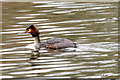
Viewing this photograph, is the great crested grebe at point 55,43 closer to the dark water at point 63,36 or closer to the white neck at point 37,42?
the white neck at point 37,42

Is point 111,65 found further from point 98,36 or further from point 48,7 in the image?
point 48,7

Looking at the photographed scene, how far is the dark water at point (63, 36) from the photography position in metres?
13.1

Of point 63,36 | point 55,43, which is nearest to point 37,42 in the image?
point 55,43

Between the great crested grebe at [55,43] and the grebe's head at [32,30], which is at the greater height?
the grebe's head at [32,30]

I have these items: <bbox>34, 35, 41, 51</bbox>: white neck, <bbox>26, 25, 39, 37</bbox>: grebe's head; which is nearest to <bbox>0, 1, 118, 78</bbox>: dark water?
<bbox>34, 35, 41, 51</bbox>: white neck

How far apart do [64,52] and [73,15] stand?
18.7ft

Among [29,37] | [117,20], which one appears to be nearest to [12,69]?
[29,37]

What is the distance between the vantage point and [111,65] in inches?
525

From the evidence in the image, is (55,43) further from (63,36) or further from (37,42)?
(63,36)

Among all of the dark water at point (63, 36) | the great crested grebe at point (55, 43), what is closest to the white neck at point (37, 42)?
the great crested grebe at point (55, 43)

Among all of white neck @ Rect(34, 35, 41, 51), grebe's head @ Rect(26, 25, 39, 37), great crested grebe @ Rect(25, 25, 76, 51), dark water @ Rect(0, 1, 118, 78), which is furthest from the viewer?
grebe's head @ Rect(26, 25, 39, 37)

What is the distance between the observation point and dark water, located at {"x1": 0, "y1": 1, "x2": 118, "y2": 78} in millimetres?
13055

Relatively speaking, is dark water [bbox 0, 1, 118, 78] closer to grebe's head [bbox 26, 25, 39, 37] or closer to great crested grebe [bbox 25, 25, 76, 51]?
great crested grebe [bbox 25, 25, 76, 51]

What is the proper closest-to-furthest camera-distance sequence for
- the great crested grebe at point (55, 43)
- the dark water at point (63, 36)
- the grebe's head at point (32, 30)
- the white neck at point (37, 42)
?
the dark water at point (63, 36)
the great crested grebe at point (55, 43)
the white neck at point (37, 42)
the grebe's head at point (32, 30)
